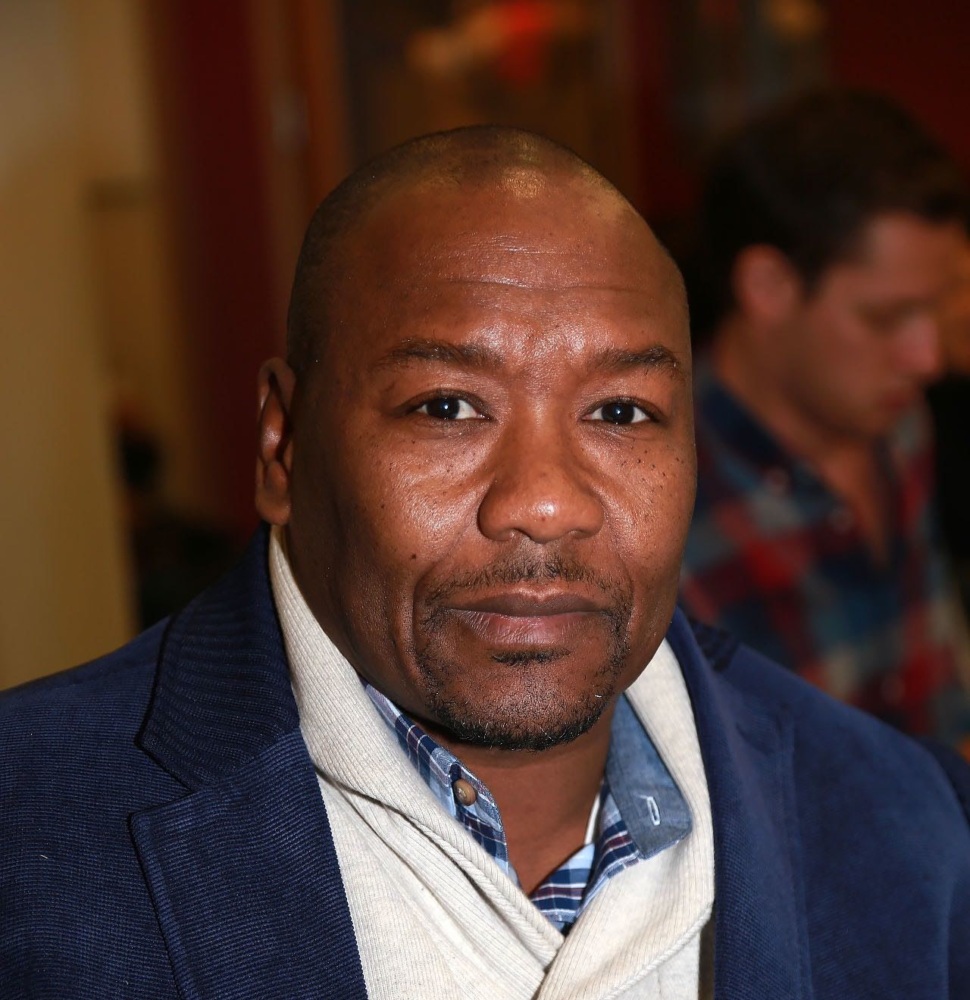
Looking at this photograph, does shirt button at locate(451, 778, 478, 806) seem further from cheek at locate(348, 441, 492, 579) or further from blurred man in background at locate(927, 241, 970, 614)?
blurred man in background at locate(927, 241, 970, 614)

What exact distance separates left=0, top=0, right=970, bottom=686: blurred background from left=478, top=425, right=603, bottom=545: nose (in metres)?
1.60

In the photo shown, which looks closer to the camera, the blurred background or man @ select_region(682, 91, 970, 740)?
man @ select_region(682, 91, 970, 740)

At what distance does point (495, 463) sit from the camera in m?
1.05

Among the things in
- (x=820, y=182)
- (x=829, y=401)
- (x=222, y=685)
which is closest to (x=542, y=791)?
(x=222, y=685)

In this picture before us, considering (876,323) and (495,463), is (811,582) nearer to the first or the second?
(876,323)

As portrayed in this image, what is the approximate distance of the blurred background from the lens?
3.30m

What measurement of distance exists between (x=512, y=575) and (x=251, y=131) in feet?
13.5

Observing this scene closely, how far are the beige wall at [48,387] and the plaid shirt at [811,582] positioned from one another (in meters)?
1.14

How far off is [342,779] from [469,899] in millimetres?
145

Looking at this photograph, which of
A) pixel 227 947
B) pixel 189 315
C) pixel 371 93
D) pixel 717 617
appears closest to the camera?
pixel 227 947

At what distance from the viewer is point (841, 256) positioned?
2223mm

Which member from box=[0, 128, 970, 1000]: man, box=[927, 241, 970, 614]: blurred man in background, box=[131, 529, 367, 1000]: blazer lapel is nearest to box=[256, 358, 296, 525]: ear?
box=[0, 128, 970, 1000]: man

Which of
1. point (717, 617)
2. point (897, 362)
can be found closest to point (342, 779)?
point (717, 617)

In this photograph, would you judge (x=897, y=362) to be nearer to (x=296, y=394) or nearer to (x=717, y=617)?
(x=717, y=617)
